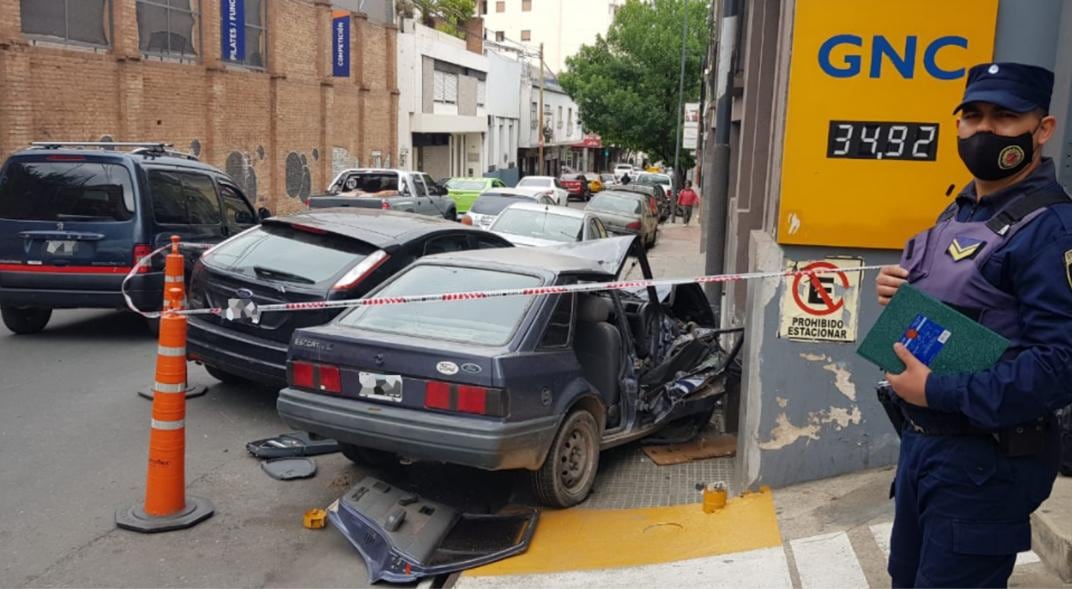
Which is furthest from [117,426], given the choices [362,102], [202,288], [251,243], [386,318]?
[362,102]

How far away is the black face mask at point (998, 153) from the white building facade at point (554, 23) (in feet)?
262

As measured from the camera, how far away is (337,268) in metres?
6.91

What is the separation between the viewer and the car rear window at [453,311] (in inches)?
211

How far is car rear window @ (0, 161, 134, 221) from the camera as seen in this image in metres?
9.13

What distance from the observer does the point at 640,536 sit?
5090 millimetres

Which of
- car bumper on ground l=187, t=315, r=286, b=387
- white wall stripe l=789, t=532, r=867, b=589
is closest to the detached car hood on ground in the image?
white wall stripe l=789, t=532, r=867, b=589

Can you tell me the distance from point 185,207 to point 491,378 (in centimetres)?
636

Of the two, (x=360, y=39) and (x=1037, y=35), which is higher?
(x=360, y=39)

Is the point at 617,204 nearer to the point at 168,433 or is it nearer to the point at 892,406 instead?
the point at 168,433

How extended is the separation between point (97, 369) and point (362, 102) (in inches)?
1091

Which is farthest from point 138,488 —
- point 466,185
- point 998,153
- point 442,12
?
point 442,12

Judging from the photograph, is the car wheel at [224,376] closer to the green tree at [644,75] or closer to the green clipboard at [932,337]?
the green clipboard at [932,337]

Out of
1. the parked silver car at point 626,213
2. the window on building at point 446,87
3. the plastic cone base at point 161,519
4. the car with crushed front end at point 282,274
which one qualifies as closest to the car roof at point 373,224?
the car with crushed front end at point 282,274

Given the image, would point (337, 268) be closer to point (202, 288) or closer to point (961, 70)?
point (202, 288)
